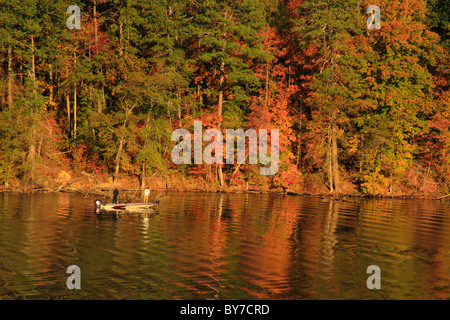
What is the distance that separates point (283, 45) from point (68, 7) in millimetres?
24528

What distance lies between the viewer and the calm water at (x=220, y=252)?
717 inches

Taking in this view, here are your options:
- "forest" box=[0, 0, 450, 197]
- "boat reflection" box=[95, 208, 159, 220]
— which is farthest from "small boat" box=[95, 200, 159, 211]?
"forest" box=[0, 0, 450, 197]

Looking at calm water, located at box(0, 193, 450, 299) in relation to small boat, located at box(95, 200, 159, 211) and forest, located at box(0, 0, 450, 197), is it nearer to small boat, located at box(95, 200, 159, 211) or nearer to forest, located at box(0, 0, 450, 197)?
small boat, located at box(95, 200, 159, 211)

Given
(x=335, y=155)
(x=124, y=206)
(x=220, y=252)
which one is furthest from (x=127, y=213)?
(x=335, y=155)

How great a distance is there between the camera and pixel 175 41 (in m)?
60.3

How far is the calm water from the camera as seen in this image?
18.2 m

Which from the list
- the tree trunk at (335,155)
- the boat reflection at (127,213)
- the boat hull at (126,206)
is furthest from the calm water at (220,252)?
the tree trunk at (335,155)

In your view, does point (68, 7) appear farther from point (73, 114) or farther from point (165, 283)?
point (165, 283)

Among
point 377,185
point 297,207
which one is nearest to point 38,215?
point 297,207

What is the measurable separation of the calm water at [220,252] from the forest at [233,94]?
1503 cm

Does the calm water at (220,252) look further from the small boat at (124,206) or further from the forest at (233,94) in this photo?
the forest at (233,94)

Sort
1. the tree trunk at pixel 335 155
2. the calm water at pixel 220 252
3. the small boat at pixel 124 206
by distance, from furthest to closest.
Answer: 1. the tree trunk at pixel 335 155
2. the small boat at pixel 124 206
3. the calm water at pixel 220 252

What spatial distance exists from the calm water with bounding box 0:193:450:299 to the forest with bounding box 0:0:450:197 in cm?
1503

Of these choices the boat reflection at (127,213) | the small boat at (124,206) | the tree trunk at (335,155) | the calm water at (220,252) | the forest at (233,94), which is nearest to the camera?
the calm water at (220,252)
